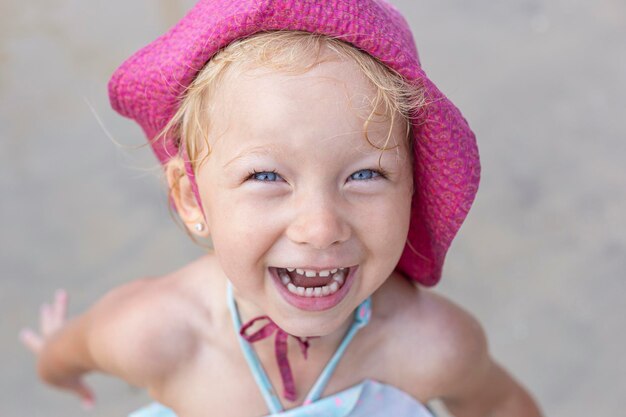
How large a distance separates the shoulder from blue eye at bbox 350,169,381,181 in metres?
0.35

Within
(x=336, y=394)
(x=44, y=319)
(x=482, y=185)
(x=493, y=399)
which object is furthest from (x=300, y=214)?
(x=482, y=185)

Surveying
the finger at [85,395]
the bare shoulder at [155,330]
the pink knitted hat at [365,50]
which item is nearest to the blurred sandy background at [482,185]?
the finger at [85,395]

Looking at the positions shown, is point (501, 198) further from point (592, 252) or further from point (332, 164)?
point (332, 164)

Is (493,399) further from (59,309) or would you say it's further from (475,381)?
(59,309)

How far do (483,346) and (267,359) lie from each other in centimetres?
34

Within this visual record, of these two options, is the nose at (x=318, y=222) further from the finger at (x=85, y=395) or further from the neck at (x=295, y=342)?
the finger at (x=85, y=395)

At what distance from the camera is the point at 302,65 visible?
919mm

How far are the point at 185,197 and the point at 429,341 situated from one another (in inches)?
16.3

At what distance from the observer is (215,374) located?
1249mm

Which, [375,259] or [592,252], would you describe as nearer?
[375,259]

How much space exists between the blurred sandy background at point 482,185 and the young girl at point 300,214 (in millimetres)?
758

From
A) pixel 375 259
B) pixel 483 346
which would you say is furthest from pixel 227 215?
pixel 483 346

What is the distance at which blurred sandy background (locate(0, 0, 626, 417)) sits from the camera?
2.09 metres

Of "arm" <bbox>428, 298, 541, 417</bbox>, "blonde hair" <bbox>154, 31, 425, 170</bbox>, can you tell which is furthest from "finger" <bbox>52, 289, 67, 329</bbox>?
"blonde hair" <bbox>154, 31, 425, 170</bbox>
